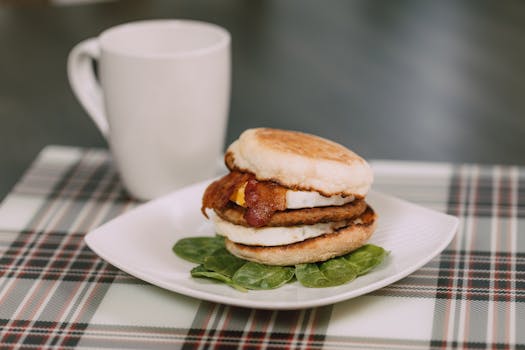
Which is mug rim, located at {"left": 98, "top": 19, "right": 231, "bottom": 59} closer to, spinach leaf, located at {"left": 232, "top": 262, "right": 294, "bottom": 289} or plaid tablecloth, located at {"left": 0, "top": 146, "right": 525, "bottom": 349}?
plaid tablecloth, located at {"left": 0, "top": 146, "right": 525, "bottom": 349}

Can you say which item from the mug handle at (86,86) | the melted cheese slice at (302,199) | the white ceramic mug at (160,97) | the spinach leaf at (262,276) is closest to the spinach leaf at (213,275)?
the spinach leaf at (262,276)

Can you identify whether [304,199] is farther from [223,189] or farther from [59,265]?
[59,265]

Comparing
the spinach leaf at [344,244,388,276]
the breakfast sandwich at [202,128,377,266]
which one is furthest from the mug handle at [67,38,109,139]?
the spinach leaf at [344,244,388,276]

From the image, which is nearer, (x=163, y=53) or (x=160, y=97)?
→ (x=160, y=97)

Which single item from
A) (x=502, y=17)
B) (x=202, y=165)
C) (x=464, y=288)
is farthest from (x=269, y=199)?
(x=502, y=17)

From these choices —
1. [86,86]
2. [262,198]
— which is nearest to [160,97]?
[86,86]

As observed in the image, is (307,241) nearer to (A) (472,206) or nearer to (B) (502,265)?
(B) (502,265)

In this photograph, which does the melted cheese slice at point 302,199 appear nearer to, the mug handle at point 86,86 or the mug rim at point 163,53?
the mug rim at point 163,53
